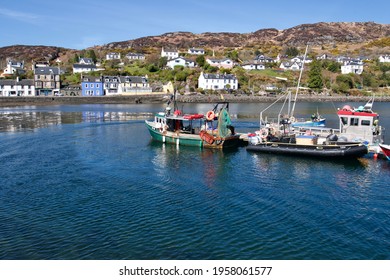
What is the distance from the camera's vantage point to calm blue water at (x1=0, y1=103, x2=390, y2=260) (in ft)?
52.2

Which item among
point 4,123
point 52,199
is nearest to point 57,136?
point 4,123

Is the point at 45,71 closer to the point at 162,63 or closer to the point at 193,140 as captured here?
the point at 162,63

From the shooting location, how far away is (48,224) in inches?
718

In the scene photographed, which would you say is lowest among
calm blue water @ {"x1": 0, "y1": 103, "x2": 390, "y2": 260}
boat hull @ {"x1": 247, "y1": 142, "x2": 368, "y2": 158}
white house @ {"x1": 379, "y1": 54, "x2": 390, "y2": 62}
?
calm blue water @ {"x1": 0, "y1": 103, "x2": 390, "y2": 260}

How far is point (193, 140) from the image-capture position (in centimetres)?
3706

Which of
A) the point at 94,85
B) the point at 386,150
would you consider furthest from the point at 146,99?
the point at 386,150

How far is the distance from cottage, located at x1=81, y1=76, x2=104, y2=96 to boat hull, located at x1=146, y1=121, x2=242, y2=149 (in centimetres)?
7606

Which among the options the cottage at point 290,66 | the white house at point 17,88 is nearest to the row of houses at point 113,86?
the white house at point 17,88

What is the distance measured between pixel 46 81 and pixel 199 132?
83.7 m

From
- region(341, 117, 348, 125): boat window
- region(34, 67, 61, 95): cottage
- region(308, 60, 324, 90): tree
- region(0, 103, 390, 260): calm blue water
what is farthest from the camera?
region(308, 60, 324, 90): tree

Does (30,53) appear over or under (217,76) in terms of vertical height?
over

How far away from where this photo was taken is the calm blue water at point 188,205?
52.2 feet

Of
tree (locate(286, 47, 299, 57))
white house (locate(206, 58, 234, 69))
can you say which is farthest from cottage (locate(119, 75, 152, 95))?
tree (locate(286, 47, 299, 57))

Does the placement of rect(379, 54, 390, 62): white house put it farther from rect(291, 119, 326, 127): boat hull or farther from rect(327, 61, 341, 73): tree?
rect(291, 119, 326, 127): boat hull
